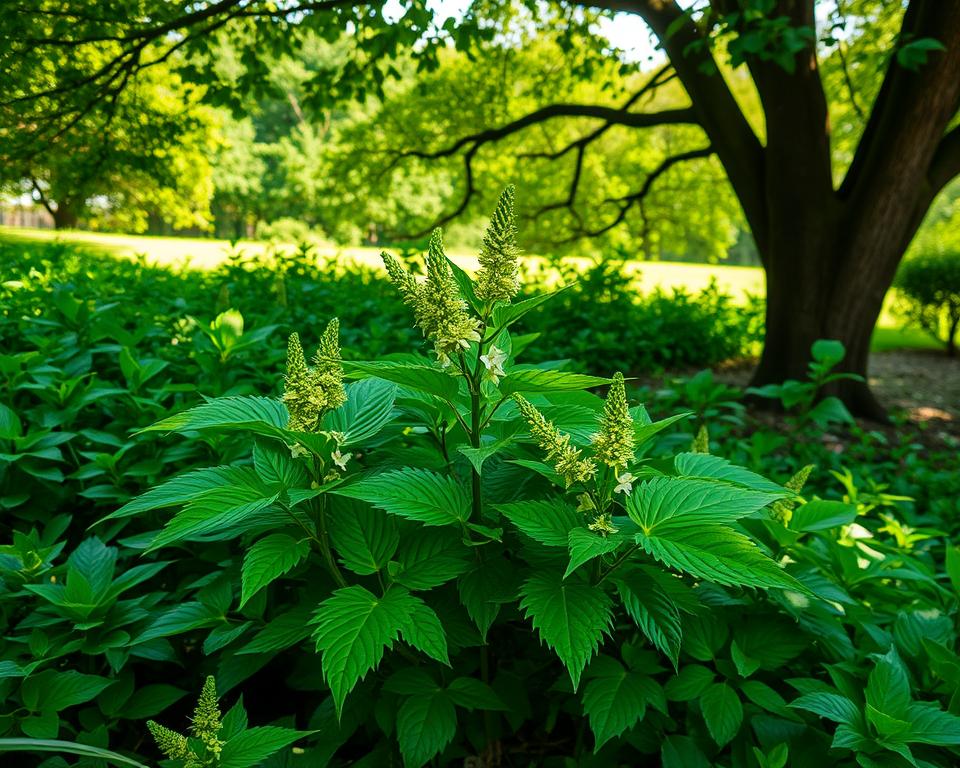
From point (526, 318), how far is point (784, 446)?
2626 millimetres

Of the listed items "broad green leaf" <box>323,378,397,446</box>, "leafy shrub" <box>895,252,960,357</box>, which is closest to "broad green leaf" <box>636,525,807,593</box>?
"broad green leaf" <box>323,378,397,446</box>

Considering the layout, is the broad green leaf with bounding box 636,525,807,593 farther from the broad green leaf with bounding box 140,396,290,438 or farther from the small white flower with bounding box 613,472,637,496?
the broad green leaf with bounding box 140,396,290,438

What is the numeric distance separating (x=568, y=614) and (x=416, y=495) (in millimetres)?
394

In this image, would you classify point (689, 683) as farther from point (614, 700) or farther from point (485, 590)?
point (485, 590)

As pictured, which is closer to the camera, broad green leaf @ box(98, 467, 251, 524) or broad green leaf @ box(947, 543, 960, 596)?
broad green leaf @ box(98, 467, 251, 524)

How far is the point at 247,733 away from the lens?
1309mm

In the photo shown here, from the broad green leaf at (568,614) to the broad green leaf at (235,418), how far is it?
63 centimetres

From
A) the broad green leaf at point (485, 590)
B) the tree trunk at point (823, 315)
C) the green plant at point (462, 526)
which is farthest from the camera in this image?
the tree trunk at point (823, 315)

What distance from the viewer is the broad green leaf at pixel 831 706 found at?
4.74ft

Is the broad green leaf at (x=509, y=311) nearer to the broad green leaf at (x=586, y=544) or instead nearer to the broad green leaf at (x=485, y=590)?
the broad green leaf at (x=586, y=544)

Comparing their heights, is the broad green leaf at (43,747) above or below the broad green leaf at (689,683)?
above

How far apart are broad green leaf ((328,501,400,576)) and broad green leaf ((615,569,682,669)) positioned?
1.68ft

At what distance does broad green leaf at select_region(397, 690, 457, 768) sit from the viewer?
139 centimetres

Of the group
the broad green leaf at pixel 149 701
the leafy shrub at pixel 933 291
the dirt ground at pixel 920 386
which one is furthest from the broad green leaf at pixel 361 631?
the leafy shrub at pixel 933 291
